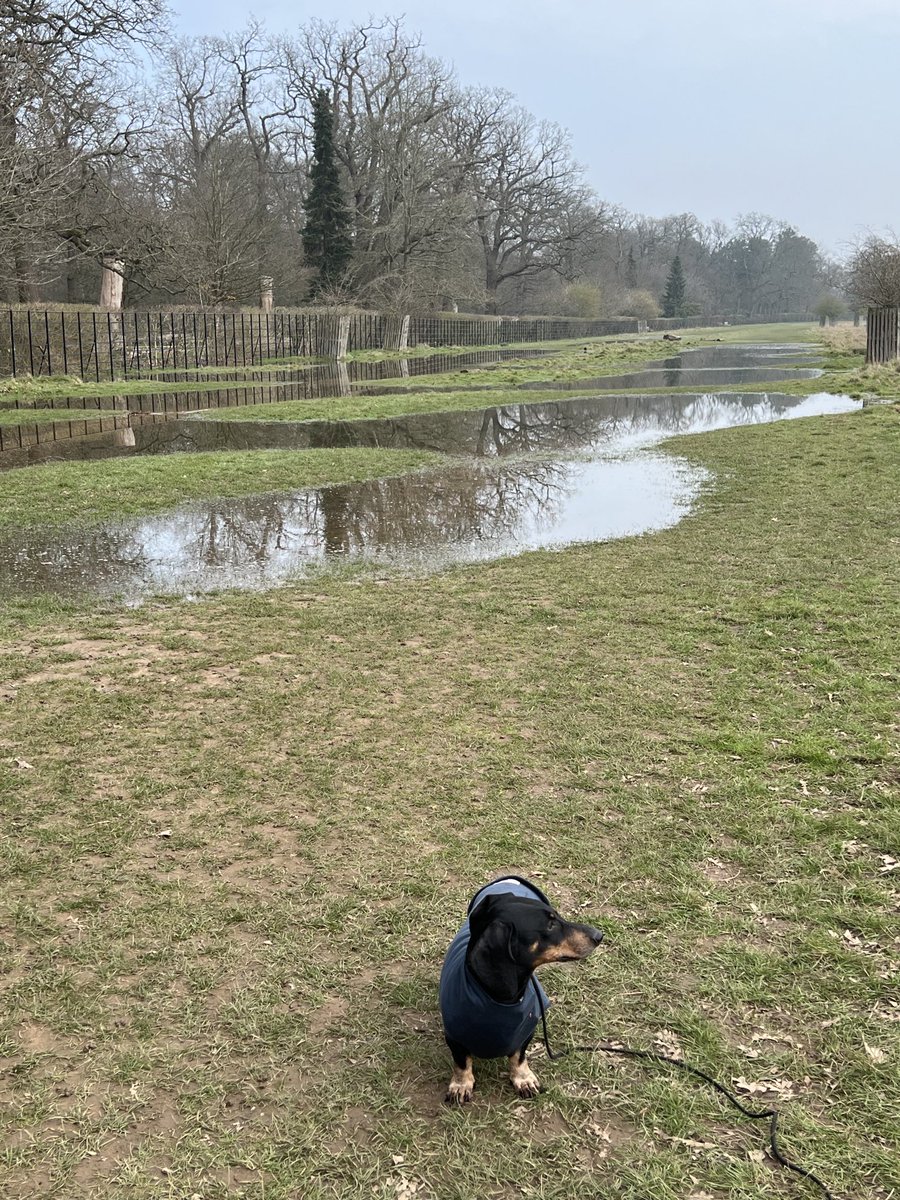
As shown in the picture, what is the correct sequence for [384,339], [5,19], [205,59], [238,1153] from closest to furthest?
[238,1153]
[5,19]
[384,339]
[205,59]

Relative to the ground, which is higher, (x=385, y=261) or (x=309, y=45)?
(x=309, y=45)

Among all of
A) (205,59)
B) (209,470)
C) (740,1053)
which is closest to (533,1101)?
(740,1053)

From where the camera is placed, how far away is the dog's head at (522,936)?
7.55 ft

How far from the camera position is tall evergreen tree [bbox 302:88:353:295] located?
1757 inches

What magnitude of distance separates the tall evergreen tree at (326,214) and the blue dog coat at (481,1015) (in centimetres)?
4539

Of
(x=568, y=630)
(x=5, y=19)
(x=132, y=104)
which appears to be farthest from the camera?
(x=132, y=104)

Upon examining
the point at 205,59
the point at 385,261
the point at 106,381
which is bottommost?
the point at 106,381

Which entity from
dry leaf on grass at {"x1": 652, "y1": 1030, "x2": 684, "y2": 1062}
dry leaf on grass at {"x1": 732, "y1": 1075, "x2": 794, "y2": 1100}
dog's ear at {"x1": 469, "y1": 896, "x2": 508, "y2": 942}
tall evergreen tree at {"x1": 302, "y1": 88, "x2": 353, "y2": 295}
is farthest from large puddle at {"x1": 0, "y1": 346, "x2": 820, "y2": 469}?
dry leaf on grass at {"x1": 732, "y1": 1075, "x2": 794, "y2": 1100}

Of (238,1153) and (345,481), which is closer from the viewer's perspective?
(238,1153)

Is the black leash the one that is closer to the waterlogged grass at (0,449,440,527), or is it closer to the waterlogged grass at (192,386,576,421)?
the waterlogged grass at (0,449,440,527)

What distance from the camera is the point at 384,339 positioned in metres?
41.8

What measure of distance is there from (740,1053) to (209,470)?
35.5ft

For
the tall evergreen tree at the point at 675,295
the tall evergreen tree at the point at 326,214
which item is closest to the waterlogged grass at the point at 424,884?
the tall evergreen tree at the point at 326,214

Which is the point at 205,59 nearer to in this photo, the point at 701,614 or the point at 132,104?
the point at 132,104
